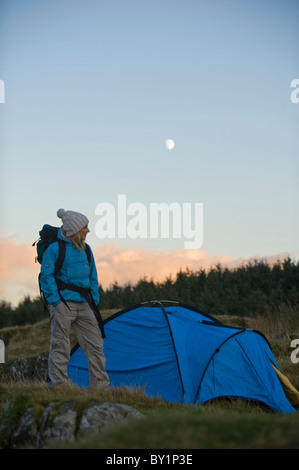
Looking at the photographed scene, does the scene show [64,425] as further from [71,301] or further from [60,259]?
[60,259]

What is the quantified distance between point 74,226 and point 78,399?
295cm

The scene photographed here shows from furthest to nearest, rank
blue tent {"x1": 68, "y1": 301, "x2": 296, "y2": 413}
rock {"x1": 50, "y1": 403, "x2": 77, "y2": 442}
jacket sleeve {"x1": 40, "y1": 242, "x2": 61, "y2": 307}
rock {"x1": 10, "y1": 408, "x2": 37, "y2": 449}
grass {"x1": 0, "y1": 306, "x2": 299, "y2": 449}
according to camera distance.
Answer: blue tent {"x1": 68, "y1": 301, "x2": 296, "y2": 413}, jacket sleeve {"x1": 40, "y1": 242, "x2": 61, "y2": 307}, rock {"x1": 10, "y1": 408, "x2": 37, "y2": 449}, rock {"x1": 50, "y1": 403, "x2": 77, "y2": 442}, grass {"x1": 0, "y1": 306, "x2": 299, "y2": 449}

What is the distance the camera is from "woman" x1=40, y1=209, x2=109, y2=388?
7871 millimetres

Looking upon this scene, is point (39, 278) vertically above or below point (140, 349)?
above

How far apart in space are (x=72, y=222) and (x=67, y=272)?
2.44 feet

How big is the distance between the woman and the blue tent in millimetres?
915

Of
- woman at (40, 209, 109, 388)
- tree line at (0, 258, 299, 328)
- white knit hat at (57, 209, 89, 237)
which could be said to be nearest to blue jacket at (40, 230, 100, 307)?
woman at (40, 209, 109, 388)

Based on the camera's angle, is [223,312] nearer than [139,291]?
Yes

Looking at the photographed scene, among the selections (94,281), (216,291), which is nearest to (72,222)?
(94,281)

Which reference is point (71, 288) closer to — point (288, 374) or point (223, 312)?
point (288, 374)

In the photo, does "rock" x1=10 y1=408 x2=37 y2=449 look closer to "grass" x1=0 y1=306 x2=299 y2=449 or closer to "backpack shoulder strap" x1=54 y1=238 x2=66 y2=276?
"grass" x1=0 y1=306 x2=299 y2=449

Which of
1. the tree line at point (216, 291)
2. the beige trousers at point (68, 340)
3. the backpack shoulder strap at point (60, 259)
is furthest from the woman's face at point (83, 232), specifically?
the tree line at point (216, 291)

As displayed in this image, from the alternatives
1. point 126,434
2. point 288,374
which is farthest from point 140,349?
point 126,434
